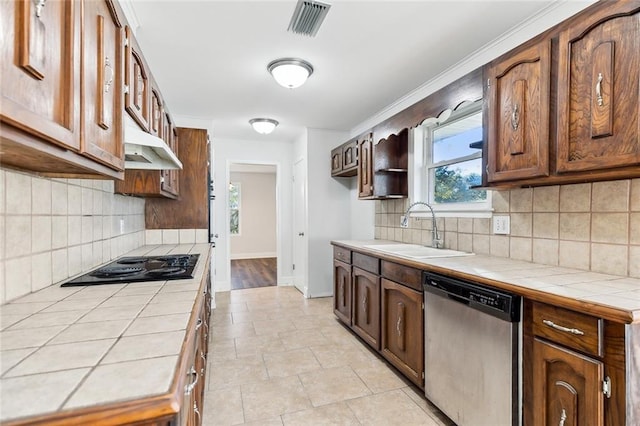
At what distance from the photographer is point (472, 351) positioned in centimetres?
167

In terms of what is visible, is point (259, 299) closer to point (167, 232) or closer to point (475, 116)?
point (167, 232)

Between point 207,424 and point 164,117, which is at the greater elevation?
point 164,117

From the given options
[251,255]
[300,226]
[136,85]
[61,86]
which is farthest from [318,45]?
[251,255]

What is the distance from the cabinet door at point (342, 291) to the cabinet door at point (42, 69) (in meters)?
2.76

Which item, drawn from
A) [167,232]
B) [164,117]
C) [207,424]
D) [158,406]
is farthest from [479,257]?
[167,232]

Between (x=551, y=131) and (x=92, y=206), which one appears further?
(x=92, y=206)

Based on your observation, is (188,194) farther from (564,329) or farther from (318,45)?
(564,329)

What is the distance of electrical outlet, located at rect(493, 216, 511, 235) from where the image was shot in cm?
217

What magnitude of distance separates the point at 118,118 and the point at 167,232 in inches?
90.6

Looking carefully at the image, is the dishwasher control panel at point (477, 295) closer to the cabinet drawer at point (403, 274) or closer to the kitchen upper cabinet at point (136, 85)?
the cabinet drawer at point (403, 274)

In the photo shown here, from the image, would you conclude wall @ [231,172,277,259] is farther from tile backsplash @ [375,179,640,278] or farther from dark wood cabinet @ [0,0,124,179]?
dark wood cabinet @ [0,0,124,179]

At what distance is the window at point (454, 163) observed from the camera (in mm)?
2637

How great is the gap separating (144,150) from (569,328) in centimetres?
210

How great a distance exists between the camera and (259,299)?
457 centimetres
